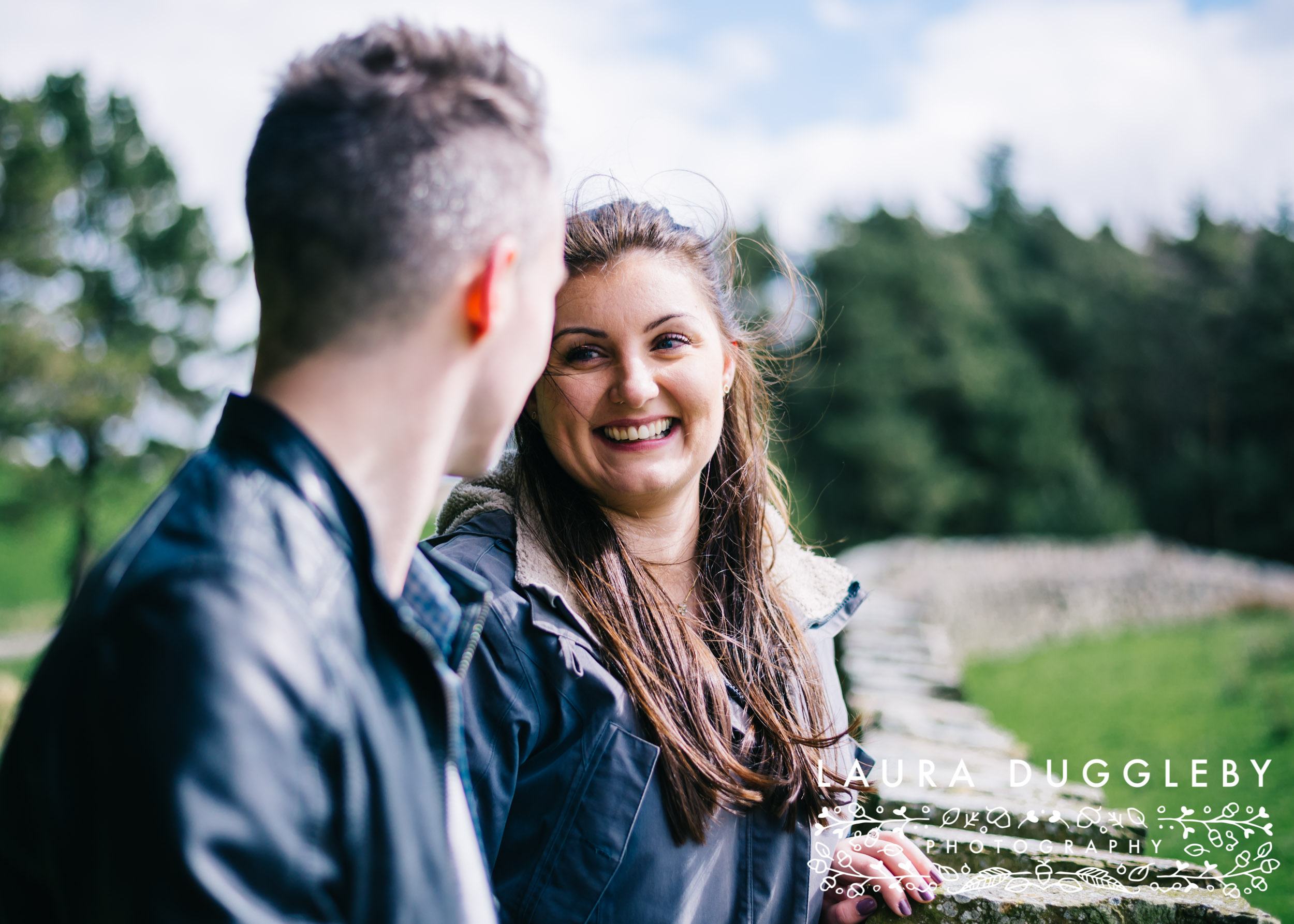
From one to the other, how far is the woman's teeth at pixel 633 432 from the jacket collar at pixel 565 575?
260mm

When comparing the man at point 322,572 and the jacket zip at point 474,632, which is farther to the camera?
the jacket zip at point 474,632

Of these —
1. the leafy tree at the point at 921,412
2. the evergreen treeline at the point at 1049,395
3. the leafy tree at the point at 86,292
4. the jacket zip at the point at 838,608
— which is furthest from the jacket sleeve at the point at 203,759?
the leafy tree at the point at 921,412

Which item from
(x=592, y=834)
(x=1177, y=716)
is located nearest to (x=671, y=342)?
(x=592, y=834)

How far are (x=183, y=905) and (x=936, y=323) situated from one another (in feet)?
109

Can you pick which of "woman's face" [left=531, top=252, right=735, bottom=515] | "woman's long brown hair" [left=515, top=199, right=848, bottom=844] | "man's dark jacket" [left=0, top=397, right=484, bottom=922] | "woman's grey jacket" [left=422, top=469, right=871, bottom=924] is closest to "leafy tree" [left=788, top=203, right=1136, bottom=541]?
"woman's long brown hair" [left=515, top=199, right=848, bottom=844]

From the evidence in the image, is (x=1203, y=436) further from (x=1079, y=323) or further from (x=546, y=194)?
(x=546, y=194)

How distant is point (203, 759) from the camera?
2.52 ft

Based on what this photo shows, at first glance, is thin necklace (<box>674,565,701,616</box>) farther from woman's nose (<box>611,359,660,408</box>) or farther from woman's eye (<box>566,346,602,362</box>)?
woman's eye (<box>566,346,602,362</box>)

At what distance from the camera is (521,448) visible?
2.14 metres

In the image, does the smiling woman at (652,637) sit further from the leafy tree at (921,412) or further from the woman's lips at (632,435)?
the leafy tree at (921,412)

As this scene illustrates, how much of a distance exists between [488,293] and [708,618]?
4.24 ft

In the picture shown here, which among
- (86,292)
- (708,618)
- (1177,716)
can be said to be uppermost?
(86,292)

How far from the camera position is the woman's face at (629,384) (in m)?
2.00

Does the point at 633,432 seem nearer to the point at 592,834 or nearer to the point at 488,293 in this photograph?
the point at 592,834
